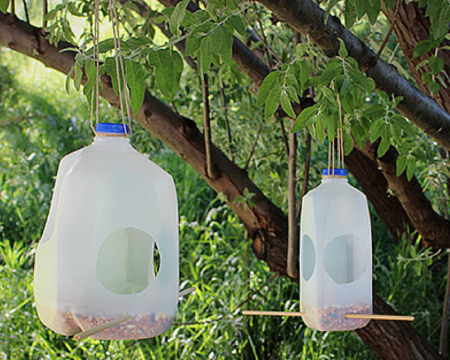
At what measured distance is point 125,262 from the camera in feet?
2.80

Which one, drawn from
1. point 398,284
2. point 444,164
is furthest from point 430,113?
point 398,284

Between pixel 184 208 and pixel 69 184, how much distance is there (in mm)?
2575

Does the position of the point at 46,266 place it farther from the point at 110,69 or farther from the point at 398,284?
the point at 398,284

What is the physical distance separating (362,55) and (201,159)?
2.03ft

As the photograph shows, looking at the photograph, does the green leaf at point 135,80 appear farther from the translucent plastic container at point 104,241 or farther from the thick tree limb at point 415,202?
the thick tree limb at point 415,202

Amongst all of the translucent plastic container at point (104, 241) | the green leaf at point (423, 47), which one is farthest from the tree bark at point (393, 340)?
the translucent plastic container at point (104, 241)

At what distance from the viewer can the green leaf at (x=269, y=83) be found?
3.20 ft

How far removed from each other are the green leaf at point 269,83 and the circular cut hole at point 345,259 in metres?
A: 0.37

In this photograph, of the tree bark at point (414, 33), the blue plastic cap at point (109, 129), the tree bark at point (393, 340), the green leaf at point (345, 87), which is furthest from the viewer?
the tree bark at point (393, 340)

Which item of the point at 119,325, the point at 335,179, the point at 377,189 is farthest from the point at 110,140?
the point at 377,189

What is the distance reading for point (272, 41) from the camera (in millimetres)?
1882

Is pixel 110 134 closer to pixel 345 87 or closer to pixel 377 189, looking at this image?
pixel 345 87

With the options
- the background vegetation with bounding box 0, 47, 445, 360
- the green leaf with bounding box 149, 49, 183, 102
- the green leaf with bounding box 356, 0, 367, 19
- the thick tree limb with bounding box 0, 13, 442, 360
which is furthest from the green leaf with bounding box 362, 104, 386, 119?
the background vegetation with bounding box 0, 47, 445, 360

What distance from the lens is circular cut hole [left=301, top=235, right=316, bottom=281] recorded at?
114 centimetres
